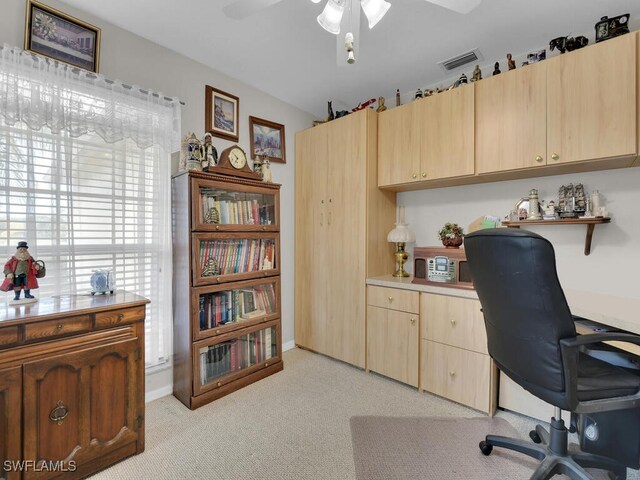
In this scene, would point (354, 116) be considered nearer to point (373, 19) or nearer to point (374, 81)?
point (374, 81)

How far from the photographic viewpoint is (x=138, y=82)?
211cm

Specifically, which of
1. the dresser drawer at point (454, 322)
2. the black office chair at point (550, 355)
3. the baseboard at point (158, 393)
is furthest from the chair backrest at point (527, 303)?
the baseboard at point (158, 393)

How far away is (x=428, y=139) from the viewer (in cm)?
240

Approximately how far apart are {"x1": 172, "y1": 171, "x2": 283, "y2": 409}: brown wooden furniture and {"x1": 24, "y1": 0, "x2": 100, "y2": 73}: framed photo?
858mm

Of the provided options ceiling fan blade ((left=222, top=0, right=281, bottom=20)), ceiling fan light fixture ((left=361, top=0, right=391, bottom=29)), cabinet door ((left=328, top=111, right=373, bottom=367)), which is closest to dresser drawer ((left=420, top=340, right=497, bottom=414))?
cabinet door ((left=328, top=111, right=373, bottom=367))

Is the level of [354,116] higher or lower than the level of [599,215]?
higher

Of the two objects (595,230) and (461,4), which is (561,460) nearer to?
(595,230)

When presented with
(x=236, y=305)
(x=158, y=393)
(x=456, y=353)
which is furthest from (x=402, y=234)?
(x=158, y=393)

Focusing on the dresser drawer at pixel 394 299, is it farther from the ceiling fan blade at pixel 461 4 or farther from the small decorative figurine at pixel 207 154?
the ceiling fan blade at pixel 461 4

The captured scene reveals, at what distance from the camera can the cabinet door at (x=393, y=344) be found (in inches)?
93.7

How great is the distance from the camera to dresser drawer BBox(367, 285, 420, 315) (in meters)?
2.37

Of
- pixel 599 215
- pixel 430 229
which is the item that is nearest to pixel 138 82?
pixel 430 229

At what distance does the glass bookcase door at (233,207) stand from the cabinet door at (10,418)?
1.15m

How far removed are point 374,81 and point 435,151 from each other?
897 millimetres
